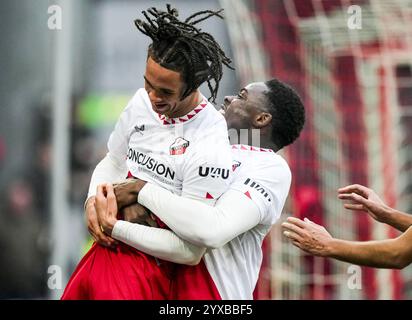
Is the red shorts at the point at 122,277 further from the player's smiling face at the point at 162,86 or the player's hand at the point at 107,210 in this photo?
the player's smiling face at the point at 162,86

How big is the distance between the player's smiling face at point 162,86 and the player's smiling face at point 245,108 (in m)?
0.26

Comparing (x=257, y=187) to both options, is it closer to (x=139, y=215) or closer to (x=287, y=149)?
(x=139, y=215)

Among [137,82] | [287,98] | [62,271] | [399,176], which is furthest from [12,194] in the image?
[287,98]

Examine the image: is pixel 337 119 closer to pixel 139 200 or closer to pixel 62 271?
pixel 62 271

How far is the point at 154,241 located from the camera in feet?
6.77

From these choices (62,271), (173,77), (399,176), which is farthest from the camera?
(399,176)

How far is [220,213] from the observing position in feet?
6.77

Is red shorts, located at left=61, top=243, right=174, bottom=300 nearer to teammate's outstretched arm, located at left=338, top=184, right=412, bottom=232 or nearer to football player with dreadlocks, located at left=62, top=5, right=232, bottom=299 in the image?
football player with dreadlocks, located at left=62, top=5, right=232, bottom=299

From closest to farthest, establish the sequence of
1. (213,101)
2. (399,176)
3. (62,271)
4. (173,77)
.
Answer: (173,77) → (213,101) → (62,271) → (399,176)

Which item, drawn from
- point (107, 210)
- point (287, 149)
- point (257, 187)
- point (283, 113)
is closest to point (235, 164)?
point (257, 187)

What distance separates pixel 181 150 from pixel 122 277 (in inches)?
12.4

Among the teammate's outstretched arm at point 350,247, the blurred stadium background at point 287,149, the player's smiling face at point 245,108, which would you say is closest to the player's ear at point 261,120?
the player's smiling face at point 245,108

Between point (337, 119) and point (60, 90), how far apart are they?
112 cm

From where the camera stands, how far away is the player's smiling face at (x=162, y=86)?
6.73ft
